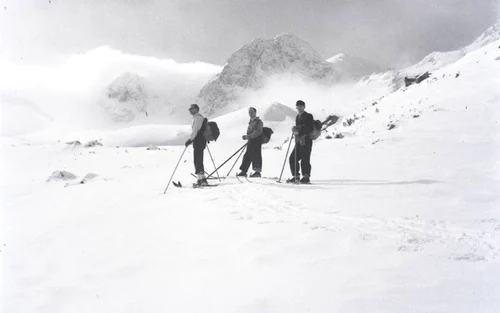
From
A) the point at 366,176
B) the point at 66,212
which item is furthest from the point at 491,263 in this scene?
the point at 66,212

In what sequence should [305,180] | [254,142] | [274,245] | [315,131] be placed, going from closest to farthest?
[274,245] → [305,180] → [315,131] → [254,142]

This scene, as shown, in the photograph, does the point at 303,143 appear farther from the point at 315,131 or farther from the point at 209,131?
the point at 209,131

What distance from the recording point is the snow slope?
3.06m

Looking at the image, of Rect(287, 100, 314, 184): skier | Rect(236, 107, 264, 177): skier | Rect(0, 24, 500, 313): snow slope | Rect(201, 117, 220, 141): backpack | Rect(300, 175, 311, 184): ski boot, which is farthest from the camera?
Rect(236, 107, 264, 177): skier

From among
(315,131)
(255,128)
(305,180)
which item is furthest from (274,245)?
(255,128)

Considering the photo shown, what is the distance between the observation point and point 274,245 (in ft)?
13.6

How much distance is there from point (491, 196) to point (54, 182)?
13.6 m

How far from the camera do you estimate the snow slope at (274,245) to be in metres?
3.06

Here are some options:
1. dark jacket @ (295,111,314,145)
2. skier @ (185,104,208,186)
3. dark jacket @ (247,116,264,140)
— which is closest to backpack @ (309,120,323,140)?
dark jacket @ (295,111,314,145)

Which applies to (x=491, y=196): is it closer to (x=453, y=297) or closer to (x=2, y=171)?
(x=453, y=297)

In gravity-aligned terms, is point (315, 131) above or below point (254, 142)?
above

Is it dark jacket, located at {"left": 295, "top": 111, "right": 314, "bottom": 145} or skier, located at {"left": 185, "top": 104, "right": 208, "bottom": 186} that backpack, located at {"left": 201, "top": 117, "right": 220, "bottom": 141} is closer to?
skier, located at {"left": 185, "top": 104, "right": 208, "bottom": 186}

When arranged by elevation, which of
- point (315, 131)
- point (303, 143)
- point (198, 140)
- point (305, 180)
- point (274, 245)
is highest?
point (315, 131)

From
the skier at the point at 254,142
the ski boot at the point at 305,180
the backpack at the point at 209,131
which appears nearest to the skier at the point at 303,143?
the ski boot at the point at 305,180
